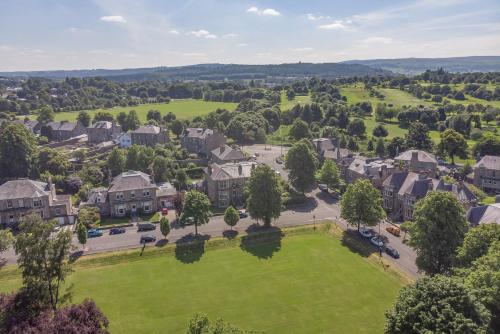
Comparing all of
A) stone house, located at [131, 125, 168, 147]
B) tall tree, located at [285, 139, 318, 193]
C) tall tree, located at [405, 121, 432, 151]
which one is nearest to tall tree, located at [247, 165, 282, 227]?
tall tree, located at [285, 139, 318, 193]

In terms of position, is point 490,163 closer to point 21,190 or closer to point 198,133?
point 198,133

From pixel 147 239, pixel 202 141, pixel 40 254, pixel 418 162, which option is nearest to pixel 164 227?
pixel 147 239

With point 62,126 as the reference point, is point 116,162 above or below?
below

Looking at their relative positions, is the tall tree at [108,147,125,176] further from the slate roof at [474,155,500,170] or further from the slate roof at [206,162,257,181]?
the slate roof at [474,155,500,170]

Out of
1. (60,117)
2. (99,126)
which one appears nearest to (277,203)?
(99,126)

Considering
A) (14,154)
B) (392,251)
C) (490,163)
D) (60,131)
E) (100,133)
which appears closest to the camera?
(392,251)

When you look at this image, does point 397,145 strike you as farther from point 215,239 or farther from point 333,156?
point 215,239
